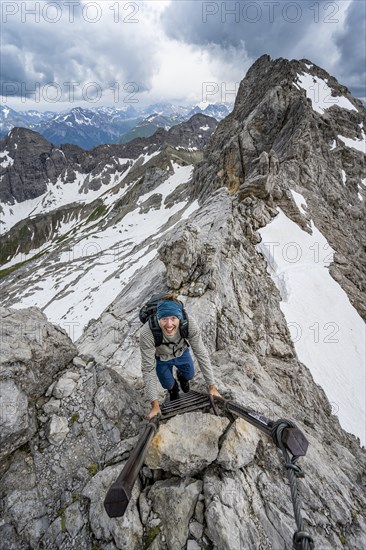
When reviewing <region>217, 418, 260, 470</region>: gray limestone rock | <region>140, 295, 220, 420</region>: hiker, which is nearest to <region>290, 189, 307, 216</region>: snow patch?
<region>140, 295, 220, 420</region>: hiker

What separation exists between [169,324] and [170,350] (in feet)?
3.51

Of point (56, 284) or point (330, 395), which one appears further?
point (56, 284)

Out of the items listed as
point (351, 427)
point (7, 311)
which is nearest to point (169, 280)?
point (7, 311)

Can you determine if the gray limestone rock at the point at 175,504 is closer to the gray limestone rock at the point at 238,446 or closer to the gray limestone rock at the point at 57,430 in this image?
the gray limestone rock at the point at 238,446

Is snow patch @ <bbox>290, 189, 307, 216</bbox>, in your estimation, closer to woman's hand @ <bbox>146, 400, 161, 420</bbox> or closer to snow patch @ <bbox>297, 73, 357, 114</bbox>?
woman's hand @ <bbox>146, 400, 161, 420</bbox>

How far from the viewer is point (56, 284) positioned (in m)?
60.0

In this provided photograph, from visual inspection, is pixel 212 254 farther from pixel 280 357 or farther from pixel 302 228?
pixel 302 228

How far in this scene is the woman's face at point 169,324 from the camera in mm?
6012

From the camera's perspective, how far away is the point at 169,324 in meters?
6.04

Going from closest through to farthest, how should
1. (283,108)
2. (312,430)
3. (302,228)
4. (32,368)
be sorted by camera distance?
(32,368) → (312,430) → (302,228) → (283,108)

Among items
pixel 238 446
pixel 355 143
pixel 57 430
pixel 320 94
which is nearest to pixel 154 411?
pixel 238 446

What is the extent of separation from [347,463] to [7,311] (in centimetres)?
1111

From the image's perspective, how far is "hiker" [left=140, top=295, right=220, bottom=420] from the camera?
19.9 ft

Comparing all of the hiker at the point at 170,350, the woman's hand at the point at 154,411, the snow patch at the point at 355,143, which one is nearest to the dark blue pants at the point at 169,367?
the hiker at the point at 170,350
